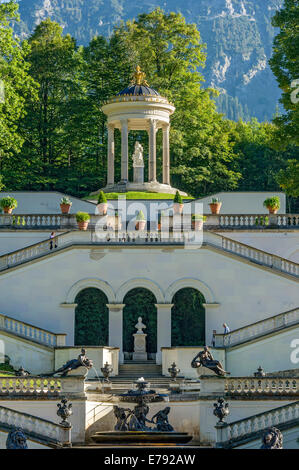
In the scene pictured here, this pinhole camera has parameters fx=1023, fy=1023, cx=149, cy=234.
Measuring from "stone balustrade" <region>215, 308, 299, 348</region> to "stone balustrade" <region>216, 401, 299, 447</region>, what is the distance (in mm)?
7110

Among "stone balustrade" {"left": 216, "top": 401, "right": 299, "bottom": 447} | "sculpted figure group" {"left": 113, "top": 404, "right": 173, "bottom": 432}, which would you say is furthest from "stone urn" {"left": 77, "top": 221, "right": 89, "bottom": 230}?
"stone balustrade" {"left": 216, "top": 401, "right": 299, "bottom": 447}

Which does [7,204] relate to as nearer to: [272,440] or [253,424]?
[253,424]

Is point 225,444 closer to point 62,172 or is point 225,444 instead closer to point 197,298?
point 197,298

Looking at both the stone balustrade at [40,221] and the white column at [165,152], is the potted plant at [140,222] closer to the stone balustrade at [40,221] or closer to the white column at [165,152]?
the stone balustrade at [40,221]

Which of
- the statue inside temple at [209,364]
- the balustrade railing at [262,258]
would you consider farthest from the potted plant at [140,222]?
the statue inside temple at [209,364]

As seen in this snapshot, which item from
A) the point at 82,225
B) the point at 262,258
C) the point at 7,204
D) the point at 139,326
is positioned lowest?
the point at 139,326

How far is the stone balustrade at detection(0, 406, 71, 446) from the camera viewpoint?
2914 centimetres

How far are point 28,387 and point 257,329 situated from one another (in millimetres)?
9692

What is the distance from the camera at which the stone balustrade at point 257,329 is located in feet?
120

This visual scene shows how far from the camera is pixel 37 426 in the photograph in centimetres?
2923

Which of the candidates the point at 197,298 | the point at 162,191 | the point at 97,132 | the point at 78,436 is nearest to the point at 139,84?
the point at 162,191

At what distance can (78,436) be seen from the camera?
3075 cm

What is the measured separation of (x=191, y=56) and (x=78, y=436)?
120ft

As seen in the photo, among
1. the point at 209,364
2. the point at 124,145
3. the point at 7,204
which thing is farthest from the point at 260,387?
the point at 124,145
